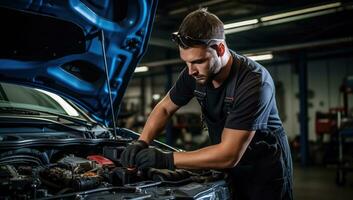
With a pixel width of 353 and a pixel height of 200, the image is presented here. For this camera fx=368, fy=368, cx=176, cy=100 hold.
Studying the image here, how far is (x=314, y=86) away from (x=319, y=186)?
475 cm

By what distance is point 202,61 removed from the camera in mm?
1597

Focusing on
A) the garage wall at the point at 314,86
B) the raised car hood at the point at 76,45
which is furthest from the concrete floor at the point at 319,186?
the raised car hood at the point at 76,45

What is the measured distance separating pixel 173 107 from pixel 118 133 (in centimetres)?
69

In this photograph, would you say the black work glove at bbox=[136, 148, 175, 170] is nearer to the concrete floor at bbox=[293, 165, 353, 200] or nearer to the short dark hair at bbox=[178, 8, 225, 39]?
the short dark hair at bbox=[178, 8, 225, 39]

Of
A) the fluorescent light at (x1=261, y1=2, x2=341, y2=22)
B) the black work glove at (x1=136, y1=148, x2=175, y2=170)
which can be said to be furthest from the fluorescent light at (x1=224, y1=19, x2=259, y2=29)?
the black work glove at (x1=136, y1=148, x2=175, y2=170)

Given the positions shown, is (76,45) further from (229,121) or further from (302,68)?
(302,68)

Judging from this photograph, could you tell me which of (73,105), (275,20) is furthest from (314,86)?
(73,105)

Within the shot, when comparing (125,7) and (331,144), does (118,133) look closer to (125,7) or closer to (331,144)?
(125,7)

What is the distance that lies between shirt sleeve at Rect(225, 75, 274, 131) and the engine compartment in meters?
0.30

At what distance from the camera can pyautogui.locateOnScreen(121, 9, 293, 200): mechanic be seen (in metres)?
1.58

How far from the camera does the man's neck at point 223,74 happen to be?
5.71 feet

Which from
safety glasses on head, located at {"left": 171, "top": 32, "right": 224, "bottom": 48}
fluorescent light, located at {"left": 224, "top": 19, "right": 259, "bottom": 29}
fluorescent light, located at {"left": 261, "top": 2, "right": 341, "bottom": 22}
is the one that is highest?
fluorescent light, located at {"left": 261, "top": 2, "right": 341, "bottom": 22}

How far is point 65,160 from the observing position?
1807 millimetres

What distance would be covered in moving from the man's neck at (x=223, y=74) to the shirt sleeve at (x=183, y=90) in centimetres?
20
